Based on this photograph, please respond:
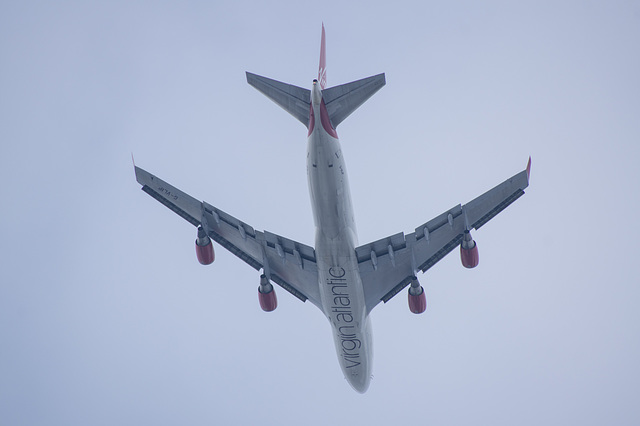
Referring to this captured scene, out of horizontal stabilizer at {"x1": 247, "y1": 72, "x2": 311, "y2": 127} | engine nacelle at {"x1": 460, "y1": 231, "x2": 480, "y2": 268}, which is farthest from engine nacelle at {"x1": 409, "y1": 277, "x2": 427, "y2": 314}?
horizontal stabilizer at {"x1": 247, "y1": 72, "x2": 311, "y2": 127}

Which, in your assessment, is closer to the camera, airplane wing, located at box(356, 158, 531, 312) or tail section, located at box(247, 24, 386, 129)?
tail section, located at box(247, 24, 386, 129)

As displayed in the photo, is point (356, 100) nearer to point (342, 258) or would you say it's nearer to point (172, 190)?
point (342, 258)

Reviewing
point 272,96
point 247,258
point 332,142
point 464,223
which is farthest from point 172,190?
point 464,223

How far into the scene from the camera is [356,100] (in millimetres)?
28391

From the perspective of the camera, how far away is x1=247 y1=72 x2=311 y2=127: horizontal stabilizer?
2906 cm

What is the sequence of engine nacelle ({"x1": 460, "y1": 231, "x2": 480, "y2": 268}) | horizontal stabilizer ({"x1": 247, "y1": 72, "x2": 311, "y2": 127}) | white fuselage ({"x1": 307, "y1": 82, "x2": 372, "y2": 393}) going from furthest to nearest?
engine nacelle ({"x1": 460, "y1": 231, "x2": 480, "y2": 268})
horizontal stabilizer ({"x1": 247, "y1": 72, "x2": 311, "y2": 127})
white fuselage ({"x1": 307, "y1": 82, "x2": 372, "y2": 393})

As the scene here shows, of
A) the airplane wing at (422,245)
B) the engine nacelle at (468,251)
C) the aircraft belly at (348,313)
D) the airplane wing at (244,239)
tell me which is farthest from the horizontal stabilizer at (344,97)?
the engine nacelle at (468,251)

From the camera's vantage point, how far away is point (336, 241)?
29.9 metres

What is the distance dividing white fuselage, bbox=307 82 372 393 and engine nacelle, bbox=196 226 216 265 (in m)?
5.23

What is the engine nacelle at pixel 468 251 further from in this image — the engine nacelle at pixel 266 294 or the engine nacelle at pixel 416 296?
the engine nacelle at pixel 266 294

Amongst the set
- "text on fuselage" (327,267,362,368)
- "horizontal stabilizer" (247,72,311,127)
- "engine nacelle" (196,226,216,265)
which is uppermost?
"horizontal stabilizer" (247,72,311,127)

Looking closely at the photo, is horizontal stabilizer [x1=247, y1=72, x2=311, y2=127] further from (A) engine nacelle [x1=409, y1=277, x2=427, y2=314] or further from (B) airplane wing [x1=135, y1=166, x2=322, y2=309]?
(A) engine nacelle [x1=409, y1=277, x2=427, y2=314]

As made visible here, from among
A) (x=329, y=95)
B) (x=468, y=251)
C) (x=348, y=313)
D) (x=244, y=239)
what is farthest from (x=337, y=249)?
(x=329, y=95)

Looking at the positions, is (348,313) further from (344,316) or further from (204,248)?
(204,248)
